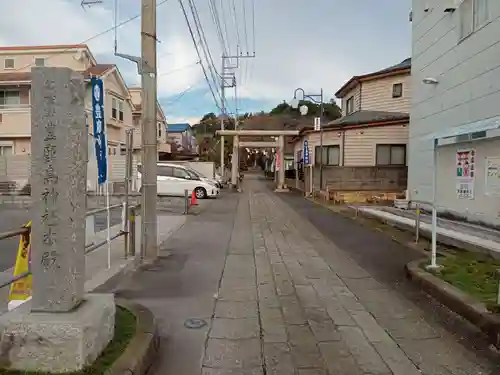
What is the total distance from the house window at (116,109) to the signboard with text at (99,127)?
23867mm

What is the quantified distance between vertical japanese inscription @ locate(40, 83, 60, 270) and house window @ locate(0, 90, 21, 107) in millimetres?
26266

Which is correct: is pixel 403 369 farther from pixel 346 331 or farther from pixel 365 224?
pixel 365 224

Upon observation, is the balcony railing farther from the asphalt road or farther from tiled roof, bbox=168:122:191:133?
tiled roof, bbox=168:122:191:133

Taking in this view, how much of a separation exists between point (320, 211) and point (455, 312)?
13300 millimetres

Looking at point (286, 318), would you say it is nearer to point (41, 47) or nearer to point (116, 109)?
point (116, 109)

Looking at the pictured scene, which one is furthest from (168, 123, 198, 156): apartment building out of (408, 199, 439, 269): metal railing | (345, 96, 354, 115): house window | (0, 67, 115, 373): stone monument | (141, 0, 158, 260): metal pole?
(0, 67, 115, 373): stone monument

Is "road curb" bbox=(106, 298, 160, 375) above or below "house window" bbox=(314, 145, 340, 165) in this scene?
below

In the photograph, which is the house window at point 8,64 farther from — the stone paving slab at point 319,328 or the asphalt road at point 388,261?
the stone paving slab at point 319,328

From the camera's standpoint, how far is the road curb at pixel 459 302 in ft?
14.4

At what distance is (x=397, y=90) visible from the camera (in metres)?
26.8

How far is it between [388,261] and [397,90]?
20.9 metres

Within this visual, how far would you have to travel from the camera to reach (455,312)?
5188 millimetres

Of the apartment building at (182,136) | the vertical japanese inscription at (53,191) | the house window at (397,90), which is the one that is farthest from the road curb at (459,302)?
the apartment building at (182,136)

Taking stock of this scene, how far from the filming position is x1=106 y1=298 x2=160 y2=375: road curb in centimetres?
328
